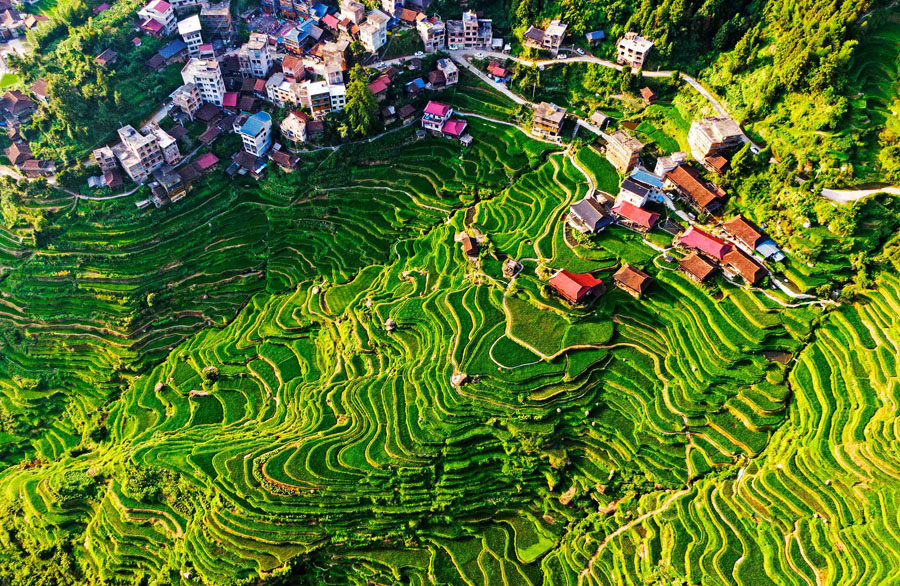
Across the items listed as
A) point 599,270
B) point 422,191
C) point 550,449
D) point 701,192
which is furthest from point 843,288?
point 422,191

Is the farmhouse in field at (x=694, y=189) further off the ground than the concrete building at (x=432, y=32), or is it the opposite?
the concrete building at (x=432, y=32)

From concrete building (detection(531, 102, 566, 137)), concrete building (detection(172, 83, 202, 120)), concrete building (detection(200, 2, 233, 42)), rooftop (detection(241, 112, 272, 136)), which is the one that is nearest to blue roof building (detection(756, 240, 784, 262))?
concrete building (detection(531, 102, 566, 137))

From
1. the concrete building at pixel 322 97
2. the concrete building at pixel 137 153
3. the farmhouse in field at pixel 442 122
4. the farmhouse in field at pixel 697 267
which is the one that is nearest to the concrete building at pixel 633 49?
the farmhouse in field at pixel 442 122

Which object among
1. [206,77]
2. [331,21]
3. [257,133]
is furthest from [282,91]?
[331,21]

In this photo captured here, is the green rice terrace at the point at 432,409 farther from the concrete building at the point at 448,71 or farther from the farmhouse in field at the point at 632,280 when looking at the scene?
the concrete building at the point at 448,71

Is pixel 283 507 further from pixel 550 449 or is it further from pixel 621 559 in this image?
pixel 621 559

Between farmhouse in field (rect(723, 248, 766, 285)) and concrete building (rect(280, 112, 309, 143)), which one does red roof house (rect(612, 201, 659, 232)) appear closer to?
farmhouse in field (rect(723, 248, 766, 285))

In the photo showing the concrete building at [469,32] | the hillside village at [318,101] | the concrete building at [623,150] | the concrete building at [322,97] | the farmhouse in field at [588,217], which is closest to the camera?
→ the farmhouse in field at [588,217]
